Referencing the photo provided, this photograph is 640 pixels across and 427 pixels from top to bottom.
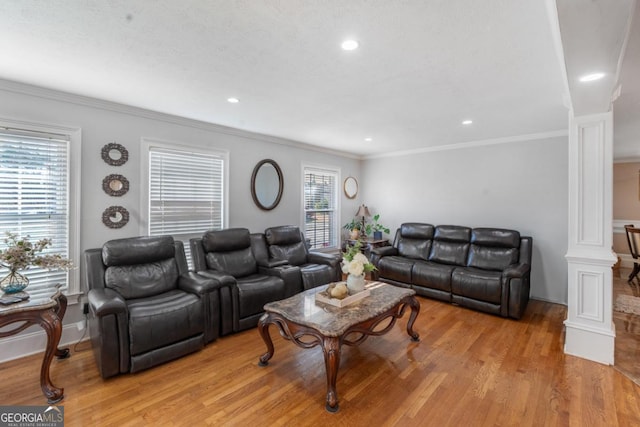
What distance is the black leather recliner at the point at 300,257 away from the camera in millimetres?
4039

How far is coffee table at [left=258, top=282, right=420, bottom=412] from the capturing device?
6.70 feet

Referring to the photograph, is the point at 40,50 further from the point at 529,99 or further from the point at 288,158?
the point at 529,99

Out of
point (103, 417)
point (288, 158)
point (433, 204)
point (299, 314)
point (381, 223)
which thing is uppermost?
point (288, 158)

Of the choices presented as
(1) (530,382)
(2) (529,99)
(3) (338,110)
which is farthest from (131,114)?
(1) (530,382)

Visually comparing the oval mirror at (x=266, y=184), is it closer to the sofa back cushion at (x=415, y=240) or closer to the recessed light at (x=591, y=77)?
the sofa back cushion at (x=415, y=240)

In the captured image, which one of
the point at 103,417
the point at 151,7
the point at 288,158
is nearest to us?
the point at 151,7

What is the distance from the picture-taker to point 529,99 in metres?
2.87

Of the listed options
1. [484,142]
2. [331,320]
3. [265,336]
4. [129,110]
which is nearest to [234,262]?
[265,336]

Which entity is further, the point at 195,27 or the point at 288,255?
the point at 288,255

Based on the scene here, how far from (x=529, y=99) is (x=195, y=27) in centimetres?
299

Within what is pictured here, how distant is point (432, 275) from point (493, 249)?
95 centimetres

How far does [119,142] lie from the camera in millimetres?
3205

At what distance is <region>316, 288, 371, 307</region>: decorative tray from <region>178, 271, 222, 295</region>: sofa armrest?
107 centimetres

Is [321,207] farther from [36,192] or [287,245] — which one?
[36,192]
